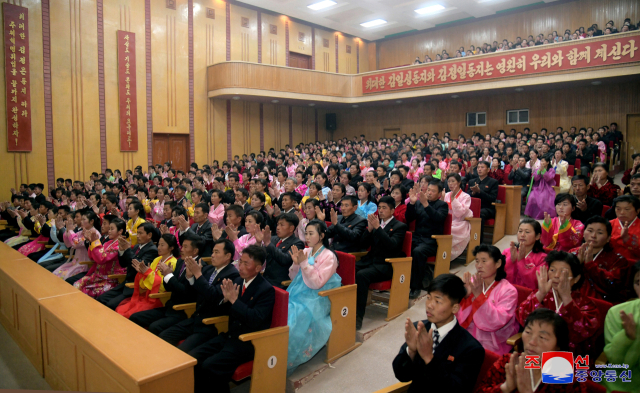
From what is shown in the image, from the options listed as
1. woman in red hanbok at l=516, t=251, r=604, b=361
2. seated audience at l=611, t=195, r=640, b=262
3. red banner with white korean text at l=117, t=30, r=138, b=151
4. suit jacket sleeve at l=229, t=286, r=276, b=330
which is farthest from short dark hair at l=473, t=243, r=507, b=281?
red banner with white korean text at l=117, t=30, r=138, b=151

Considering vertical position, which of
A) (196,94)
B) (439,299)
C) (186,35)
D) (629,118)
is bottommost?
(439,299)

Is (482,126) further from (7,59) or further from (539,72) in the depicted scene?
(7,59)

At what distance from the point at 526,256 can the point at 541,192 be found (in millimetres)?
3212

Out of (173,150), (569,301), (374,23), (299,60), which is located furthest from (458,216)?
(374,23)

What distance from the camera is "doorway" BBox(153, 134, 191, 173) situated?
8756 mm

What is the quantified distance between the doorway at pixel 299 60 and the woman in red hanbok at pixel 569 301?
9853 millimetres

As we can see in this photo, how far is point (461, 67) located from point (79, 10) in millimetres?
7450

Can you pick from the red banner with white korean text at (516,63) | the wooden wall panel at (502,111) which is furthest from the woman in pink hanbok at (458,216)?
the wooden wall panel at (502,111)

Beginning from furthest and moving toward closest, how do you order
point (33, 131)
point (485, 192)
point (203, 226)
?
1. point (33, 131)
2. point (485, 192)
3. point (203, 226)

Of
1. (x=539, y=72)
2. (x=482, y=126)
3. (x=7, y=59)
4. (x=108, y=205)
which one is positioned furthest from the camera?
(x=482, y=126)

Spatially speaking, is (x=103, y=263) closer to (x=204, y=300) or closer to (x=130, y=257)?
(x=130, y=257)

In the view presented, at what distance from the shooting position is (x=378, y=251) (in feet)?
9.52

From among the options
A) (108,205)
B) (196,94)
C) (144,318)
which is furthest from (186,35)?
(144,318)

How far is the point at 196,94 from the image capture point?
9.13 metres
